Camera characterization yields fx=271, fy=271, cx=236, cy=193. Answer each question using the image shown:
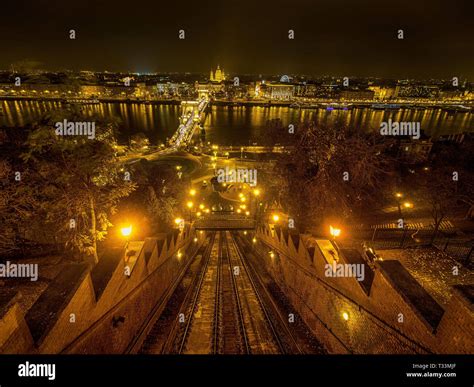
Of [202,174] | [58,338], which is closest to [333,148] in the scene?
[58,338]

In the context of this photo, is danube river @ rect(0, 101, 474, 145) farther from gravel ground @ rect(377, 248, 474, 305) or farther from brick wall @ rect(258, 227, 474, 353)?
brick wall @ rect(258, 227, 474, 353)

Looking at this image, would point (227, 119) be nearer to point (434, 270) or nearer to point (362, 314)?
point (434, 270)

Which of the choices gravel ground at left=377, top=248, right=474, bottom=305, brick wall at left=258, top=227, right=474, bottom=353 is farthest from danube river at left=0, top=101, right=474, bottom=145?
brick wall at left=258, top=227, right=474, bottom=353

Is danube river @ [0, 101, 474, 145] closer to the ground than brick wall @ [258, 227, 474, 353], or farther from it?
farther from it

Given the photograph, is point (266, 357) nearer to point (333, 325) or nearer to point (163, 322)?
point (333, 325)

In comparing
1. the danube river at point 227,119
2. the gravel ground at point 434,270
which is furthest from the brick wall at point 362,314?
the danube river at point 227,119

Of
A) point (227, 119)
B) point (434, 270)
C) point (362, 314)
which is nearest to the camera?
point (362, 314)

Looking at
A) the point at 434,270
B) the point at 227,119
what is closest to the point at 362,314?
the point at 434,270

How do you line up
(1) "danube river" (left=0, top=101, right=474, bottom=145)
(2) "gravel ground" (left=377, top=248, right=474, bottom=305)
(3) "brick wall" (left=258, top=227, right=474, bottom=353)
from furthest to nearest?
(1) "danube river" (left=0, top=101, right=474, bottom=145)
(2) "gravel ground" (left=377, top=248, right=474, bottom=305)
(3) "brick wall" (left=258, top=227, right=474, bottom=353)
